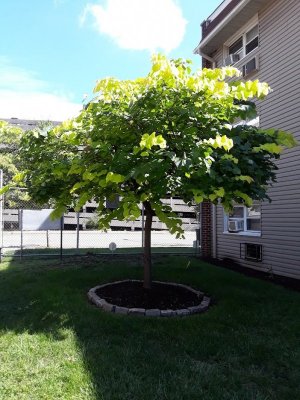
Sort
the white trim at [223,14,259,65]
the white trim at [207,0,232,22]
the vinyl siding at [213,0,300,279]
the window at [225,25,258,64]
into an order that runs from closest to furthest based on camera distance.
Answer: the vinyl siding at [213,0,300,279], the white trim at [223,14,259,65], the window at [225,25,258,64], the white trim at [207,0,232,22]

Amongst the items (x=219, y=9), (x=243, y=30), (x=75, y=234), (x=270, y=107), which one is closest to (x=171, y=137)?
(x=270, y=107)

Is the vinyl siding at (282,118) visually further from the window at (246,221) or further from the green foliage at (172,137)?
the green foliage at (172,137)

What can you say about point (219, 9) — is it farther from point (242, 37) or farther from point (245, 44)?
point (245, 44)

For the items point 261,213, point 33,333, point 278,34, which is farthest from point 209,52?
point 33,333

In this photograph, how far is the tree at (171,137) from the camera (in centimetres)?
461

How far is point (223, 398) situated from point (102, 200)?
418cm

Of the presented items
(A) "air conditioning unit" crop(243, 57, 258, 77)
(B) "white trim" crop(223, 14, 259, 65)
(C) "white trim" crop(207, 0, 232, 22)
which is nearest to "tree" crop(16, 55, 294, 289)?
(A) "air conditioning unit" crop(243, 57, 258, 77)

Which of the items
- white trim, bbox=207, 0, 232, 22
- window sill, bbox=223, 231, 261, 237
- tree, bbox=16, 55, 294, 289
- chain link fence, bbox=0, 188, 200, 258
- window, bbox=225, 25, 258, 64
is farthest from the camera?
chain link fence, bbox=0, 188, 200, 258

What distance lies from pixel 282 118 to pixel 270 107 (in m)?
0.58

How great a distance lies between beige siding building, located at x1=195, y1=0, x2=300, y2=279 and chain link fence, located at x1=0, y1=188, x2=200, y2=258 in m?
2.57

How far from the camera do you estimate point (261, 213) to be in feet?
32.0

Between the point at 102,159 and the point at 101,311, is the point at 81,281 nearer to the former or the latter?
the point at 101,311

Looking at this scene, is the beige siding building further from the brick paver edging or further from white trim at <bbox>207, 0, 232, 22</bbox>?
the brick paver edging

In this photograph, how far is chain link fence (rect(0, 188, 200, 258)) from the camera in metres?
12.6
